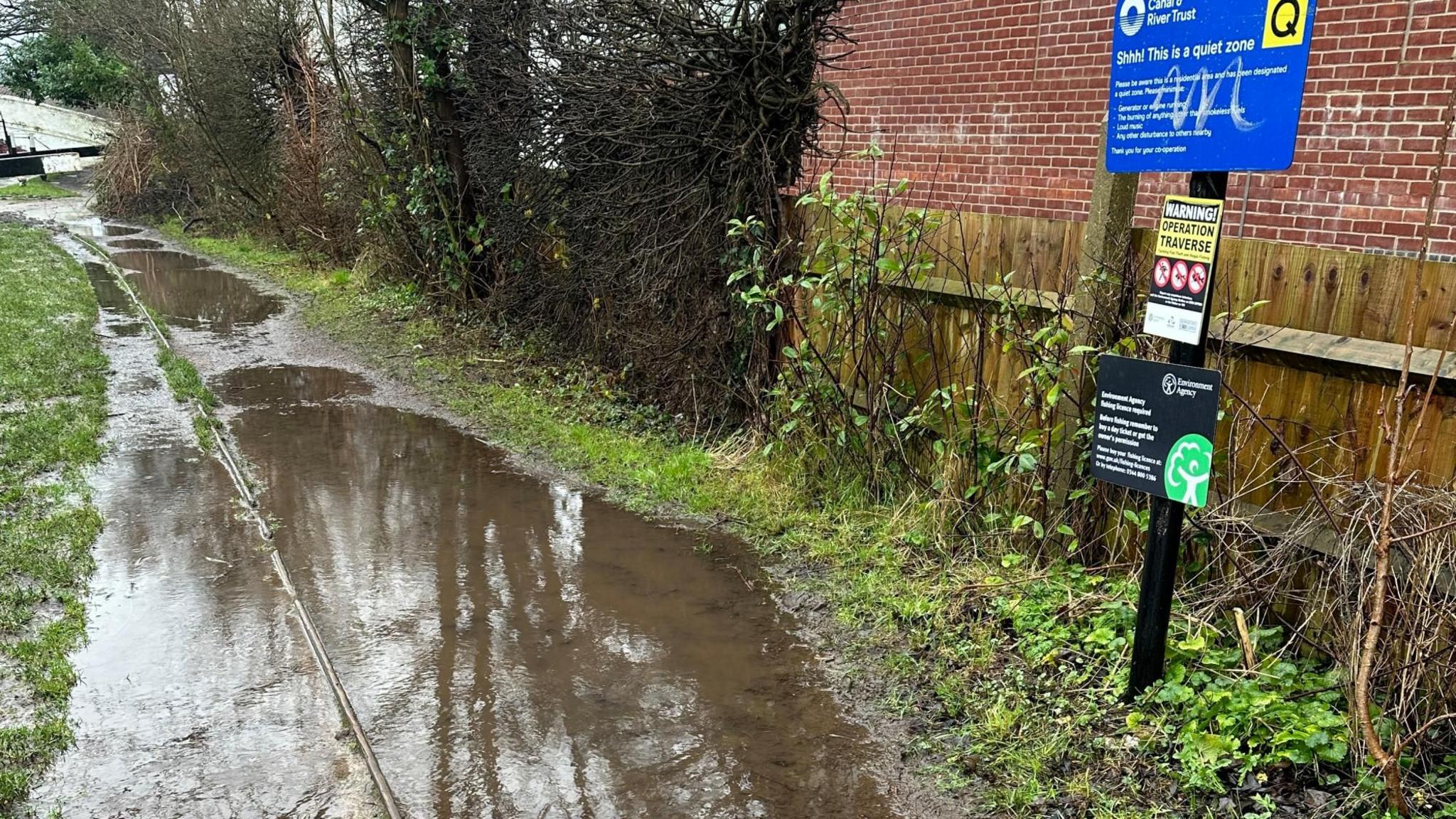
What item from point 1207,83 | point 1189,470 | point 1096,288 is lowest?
point 1189,470

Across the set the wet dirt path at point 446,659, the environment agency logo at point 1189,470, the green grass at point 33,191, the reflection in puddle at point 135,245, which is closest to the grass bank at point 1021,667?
the wet dirt path at point 446,659

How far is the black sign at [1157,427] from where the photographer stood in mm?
3355

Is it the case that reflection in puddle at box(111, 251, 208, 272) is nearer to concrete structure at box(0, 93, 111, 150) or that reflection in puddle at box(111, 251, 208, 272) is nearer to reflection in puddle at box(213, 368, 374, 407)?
reflection in puddle at box(213, 368, 374, 407)

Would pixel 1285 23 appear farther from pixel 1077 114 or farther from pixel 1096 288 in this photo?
pixel 1077 114

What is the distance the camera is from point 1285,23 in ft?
9.97

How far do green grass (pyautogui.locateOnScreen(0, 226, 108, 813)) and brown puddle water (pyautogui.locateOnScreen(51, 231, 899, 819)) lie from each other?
14cm

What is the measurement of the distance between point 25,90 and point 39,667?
4654 cm

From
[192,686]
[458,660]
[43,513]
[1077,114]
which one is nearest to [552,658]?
[458,660]

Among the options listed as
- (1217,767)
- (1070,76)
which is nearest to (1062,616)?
(1217,767)

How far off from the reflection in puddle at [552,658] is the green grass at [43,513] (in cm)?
111

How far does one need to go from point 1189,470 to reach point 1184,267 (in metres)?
0.69

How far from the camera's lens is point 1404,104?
5.61m

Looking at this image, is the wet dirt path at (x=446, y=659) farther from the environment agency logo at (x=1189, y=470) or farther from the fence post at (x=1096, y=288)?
the fence post at (x=1096, y=288)

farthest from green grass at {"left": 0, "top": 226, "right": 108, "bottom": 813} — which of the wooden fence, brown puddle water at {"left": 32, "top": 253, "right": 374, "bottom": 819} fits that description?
the wooden fence
